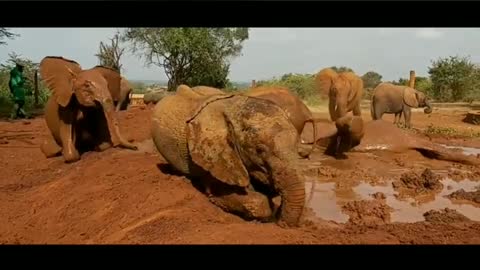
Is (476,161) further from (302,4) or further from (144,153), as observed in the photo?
(302,4)

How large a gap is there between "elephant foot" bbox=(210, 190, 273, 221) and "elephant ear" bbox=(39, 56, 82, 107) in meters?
3.72

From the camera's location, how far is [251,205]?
489cm

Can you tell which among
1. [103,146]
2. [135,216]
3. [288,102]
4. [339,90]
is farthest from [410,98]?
[135,216]

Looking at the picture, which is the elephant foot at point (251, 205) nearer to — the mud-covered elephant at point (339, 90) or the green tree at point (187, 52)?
the mud-covered elephant at point (339, 90)

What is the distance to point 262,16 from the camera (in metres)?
1.54

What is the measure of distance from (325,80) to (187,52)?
39.9ft

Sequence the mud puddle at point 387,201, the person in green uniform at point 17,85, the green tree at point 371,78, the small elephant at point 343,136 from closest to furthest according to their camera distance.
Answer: the mud puddle at point 387,201 → the small elephant at point 343,136 → the person in green uniform at point 17,85 → the green tree at point 371,78

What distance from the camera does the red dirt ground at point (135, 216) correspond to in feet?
14.9

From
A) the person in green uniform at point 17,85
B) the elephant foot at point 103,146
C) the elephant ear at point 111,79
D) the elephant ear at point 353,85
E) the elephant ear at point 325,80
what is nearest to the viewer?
the elephant foot at point 103,146

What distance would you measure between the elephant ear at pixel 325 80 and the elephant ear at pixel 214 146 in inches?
384

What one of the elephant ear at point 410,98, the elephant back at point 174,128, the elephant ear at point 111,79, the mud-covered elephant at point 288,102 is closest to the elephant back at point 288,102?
the mud-covered elephant at point 288,102

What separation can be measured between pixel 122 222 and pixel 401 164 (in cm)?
633
